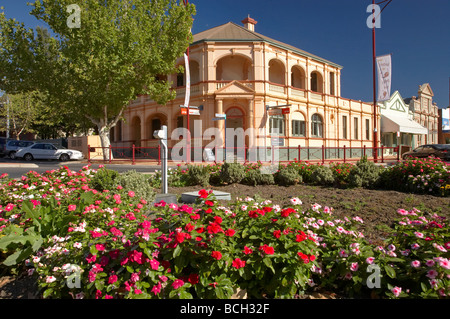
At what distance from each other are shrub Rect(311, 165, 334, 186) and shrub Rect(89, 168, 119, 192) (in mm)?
5450

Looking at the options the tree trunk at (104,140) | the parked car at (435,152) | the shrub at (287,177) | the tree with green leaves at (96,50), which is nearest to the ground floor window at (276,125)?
the tree with green leaves at (96,50)

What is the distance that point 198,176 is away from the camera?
826 centimetres

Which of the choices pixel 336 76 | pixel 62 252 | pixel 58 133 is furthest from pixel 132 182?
pixel 58 133

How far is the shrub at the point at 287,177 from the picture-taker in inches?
325

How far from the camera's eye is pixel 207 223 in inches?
96.1

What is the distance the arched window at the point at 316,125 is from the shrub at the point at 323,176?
1774 cm

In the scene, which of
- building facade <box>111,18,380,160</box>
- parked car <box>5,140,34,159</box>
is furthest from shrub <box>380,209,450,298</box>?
parked car <box>5,140,34,159</box>

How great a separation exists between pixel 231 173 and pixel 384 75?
17741 mm

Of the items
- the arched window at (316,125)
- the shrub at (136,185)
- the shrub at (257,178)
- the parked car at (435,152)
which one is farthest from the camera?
the arched window at (316,125)

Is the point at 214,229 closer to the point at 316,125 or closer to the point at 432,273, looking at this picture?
the point at 432,273

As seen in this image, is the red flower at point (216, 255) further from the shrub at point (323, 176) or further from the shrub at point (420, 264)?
the shrub at point (323, 176)
